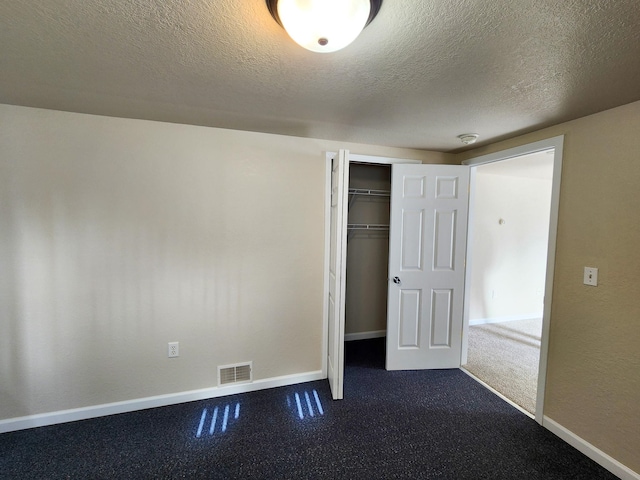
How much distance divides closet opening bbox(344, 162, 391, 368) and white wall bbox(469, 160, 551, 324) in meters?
1.62

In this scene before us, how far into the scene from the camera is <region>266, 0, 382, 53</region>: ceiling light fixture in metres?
0.85

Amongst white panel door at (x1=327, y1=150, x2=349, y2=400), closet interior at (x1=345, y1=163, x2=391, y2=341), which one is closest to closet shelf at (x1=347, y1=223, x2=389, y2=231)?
closet interior at (x1=345, y1=163, x2=391, y2=341)

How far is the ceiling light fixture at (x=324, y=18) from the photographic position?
0.85 meters

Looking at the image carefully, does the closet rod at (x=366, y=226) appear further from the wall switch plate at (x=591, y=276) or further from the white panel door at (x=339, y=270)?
the wall switch plate at (x=591, y=276)

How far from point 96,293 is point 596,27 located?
306cm

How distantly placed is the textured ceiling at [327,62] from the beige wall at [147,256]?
12.2 inches

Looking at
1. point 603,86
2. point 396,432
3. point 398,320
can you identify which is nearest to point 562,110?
point 603,86

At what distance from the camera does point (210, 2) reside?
35.8 inches

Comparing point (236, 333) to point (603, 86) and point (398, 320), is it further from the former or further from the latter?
point (603, 86)

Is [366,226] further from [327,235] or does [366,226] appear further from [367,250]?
[327,235]

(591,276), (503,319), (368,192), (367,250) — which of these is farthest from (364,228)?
(503,319)

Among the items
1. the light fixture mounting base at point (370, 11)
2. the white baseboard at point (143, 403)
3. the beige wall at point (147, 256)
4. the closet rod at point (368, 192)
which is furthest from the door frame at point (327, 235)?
the light fixture mounting base at point (370, 11)

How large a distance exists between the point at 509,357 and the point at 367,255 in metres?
1.95

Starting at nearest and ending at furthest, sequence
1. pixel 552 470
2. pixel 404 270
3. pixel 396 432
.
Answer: pixel 552 470, pixel 396 432, pixel 404 270
